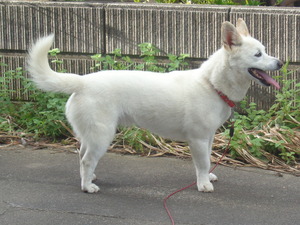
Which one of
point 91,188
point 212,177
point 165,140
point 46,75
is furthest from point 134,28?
point 91,188

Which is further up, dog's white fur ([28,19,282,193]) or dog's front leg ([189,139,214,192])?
dog's white fur ([28,19,282,193])

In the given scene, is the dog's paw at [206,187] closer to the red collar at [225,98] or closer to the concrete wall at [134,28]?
the red collar at [225,98]

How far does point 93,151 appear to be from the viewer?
14.6 feet

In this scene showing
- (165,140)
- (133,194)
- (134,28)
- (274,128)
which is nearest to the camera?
(133,194)

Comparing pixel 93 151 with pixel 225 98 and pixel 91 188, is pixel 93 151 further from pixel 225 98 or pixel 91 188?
pixel 225 98

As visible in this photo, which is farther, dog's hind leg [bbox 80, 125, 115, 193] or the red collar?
the red collar

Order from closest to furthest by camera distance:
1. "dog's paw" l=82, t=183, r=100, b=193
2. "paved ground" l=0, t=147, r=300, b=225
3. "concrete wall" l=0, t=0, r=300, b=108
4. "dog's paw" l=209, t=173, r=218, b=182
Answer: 1. "paved ground" l=0, t=147, r=300, b=225
2. "dog's paw" l=82, t=183, r=100, b=193
3. "dog's paw" l=209, t=173, r=218, b=182
4. "concrete wall" l=0, t=0, r=300, b=108

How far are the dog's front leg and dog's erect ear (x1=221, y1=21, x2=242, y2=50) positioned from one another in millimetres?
782

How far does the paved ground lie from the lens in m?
4.10

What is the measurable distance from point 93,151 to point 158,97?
2.21 ft

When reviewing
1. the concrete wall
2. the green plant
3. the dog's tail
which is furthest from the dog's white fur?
the concrete wall

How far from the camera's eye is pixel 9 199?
14.5 feet

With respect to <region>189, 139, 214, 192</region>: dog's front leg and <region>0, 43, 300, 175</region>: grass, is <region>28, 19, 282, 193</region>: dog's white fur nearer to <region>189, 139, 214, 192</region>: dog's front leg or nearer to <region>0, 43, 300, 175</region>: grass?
<region>189, 139, 214, 192</region>: dog's front leg

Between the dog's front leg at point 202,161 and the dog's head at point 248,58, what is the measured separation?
0.65 m
